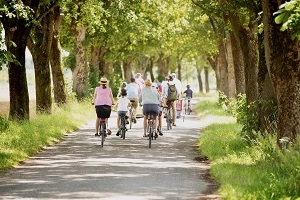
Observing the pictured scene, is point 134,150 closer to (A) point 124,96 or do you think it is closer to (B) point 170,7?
(A) point 124,96

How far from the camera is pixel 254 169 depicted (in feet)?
45.5

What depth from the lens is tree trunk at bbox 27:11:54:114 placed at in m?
28.9

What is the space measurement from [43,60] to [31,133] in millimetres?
8340

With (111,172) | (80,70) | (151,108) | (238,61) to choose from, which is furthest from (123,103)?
(80,70)

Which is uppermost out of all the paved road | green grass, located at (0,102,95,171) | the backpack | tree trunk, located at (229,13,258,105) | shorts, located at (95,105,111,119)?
tree trunk, located at (229,13,258,105)

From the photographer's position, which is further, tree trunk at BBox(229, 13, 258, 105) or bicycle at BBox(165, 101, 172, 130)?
bicycle at BBox(165, 101, 172, 130)

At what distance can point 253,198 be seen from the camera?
10680mm

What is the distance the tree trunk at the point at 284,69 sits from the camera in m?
14.7

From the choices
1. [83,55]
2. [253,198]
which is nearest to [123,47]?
[83,55]

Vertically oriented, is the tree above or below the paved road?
above

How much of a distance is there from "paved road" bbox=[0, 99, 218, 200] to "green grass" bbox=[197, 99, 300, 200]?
41 cm

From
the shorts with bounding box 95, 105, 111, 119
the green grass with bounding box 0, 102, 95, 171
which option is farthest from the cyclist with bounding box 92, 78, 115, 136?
the green grass with bounding box 0, 102, 95, 171

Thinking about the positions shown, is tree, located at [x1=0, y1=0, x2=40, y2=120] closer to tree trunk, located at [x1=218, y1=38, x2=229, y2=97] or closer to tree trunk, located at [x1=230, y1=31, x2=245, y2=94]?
tree trunk, located at [x1=230, y1=31, x2=245, y2=94]

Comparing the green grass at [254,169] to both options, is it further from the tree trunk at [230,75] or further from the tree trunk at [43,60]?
the tree trunk at [230,75]
